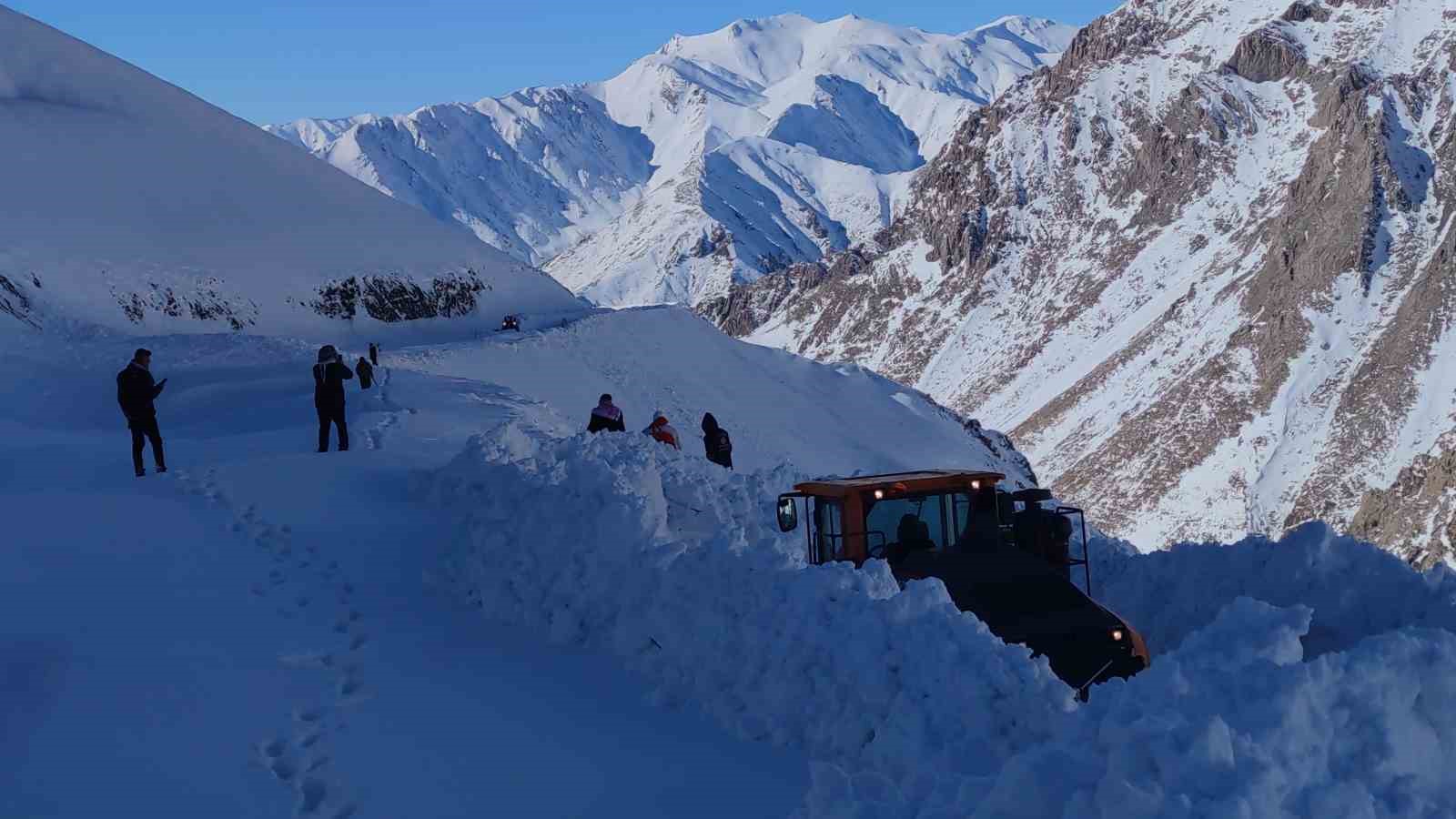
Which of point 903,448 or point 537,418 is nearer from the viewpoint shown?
point 537,418

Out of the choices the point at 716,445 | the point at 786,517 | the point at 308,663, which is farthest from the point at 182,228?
the point at 308,663

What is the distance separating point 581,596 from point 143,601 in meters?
3.31

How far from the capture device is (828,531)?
1076cm

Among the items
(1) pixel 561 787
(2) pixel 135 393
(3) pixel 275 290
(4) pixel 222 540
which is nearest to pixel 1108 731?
(1) pixel 561 787

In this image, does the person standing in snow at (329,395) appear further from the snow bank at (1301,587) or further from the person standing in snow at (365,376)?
the snow bank at (1301,587)

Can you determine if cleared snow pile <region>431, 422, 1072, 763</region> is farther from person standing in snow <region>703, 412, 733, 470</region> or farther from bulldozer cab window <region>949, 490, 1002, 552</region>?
person standing in snow <region>703, 412, 733, 470</region>

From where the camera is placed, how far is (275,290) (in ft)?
163

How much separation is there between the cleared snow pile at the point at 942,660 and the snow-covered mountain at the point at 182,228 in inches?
1093

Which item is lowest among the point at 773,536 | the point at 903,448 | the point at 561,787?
the point at 903,448

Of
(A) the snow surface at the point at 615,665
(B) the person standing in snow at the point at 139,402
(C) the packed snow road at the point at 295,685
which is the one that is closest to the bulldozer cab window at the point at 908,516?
(A) the snow surface at the point at 615,665

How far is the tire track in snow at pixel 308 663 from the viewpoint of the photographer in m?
7.27

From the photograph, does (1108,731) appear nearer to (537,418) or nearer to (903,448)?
(537,418)

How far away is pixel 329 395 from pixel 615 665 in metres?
8.81

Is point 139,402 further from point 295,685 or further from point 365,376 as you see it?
point 365,376
